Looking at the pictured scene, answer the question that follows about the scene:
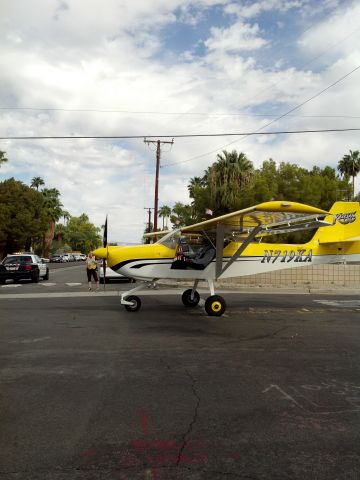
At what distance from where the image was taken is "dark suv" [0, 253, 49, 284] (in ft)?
73.2

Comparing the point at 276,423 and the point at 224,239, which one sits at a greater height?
the point at 224,239

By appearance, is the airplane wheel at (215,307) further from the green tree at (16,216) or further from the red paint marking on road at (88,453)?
the green tree at (16,216)

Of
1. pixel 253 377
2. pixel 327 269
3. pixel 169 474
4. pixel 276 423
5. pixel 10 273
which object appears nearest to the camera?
pixel 169 474

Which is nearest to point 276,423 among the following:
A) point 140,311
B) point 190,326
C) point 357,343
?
point 357,343

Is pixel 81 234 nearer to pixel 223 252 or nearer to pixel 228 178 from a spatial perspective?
pixel 228 178

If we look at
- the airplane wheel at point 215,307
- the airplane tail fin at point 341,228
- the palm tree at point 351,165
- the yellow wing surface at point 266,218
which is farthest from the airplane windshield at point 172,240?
the palm tree at point 351,165

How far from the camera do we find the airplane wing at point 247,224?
9.85 m

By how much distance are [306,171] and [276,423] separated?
35494 millimetres

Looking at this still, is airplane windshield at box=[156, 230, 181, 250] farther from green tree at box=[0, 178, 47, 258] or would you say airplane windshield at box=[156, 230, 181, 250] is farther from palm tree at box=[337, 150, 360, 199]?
palm tree at box=[337, 150, 360, 199]

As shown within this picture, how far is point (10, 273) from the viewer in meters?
22.4

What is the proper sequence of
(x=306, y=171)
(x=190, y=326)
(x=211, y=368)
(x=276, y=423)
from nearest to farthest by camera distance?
(x=276, y=423)
(x=211, y=368)
(x=190, y=326)
(x=306, y=171)

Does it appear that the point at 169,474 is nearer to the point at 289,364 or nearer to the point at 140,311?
the point at 289,364

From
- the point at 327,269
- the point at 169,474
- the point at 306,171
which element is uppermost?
the point at 306,171

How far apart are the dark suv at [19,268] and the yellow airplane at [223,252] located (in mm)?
12341
